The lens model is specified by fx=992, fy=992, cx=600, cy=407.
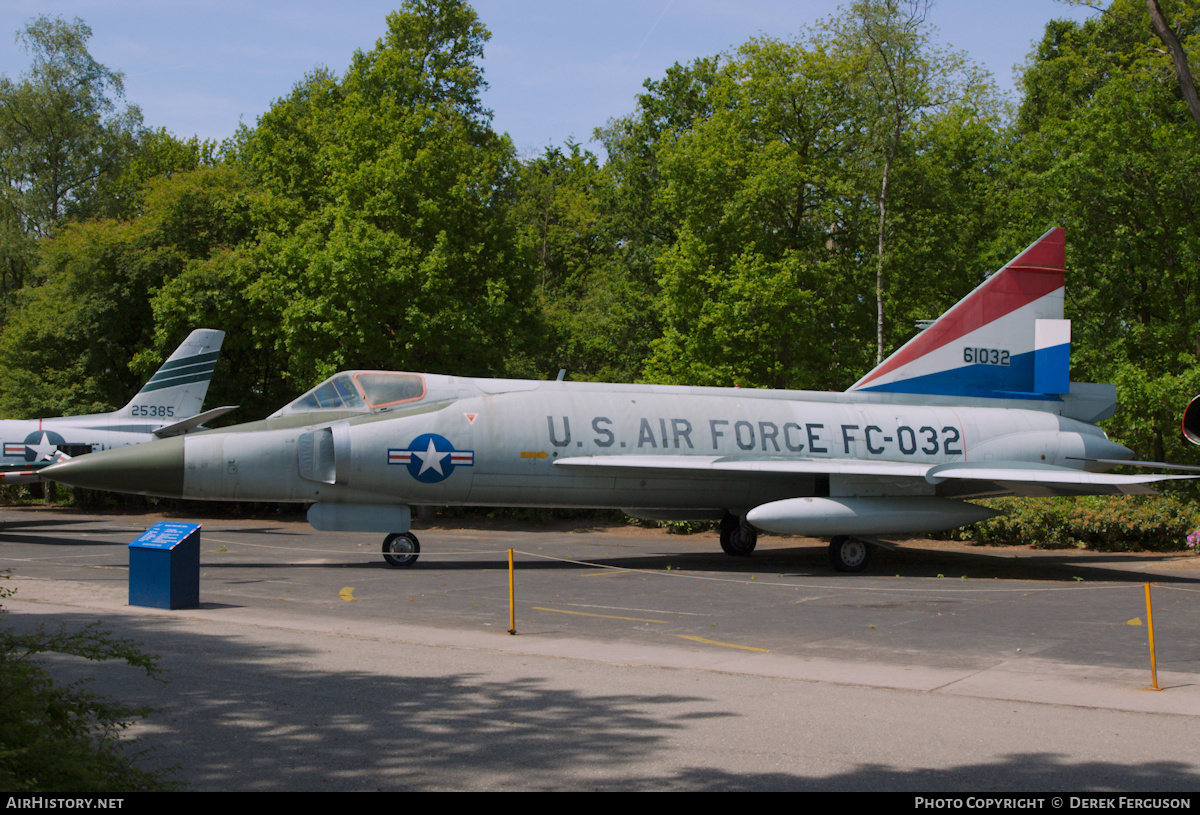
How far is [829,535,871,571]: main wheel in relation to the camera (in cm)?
1700

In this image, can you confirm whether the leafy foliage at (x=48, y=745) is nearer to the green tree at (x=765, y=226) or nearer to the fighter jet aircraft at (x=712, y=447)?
the fighter jet aircraft at (x=712, y=447)

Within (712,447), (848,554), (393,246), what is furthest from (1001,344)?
(393,246)

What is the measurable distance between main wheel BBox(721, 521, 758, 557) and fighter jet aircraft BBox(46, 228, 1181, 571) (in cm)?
4

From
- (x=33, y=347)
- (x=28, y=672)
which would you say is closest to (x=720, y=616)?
(x=28, y=672)

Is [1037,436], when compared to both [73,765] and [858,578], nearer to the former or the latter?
[858,578]

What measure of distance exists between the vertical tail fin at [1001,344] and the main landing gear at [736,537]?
352 centimetres

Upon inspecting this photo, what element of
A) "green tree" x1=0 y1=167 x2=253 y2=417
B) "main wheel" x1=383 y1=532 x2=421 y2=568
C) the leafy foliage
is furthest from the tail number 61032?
"green tree" x1=0 y1=167 x2=253 y2=417

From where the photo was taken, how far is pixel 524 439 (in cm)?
1658

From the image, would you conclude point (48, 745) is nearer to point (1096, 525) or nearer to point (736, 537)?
point (736, 537)

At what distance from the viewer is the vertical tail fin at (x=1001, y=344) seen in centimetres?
1953

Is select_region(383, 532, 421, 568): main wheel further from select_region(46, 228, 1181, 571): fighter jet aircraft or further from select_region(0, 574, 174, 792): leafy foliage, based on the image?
select_region(0, 574, 174, 792): leafy foliage

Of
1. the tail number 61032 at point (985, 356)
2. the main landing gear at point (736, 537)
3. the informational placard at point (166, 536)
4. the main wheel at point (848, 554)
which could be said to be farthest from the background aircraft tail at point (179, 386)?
the tail number 61032 at point (985, 356)

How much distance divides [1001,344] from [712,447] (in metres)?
6.80

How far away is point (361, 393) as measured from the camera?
16.5 meters
